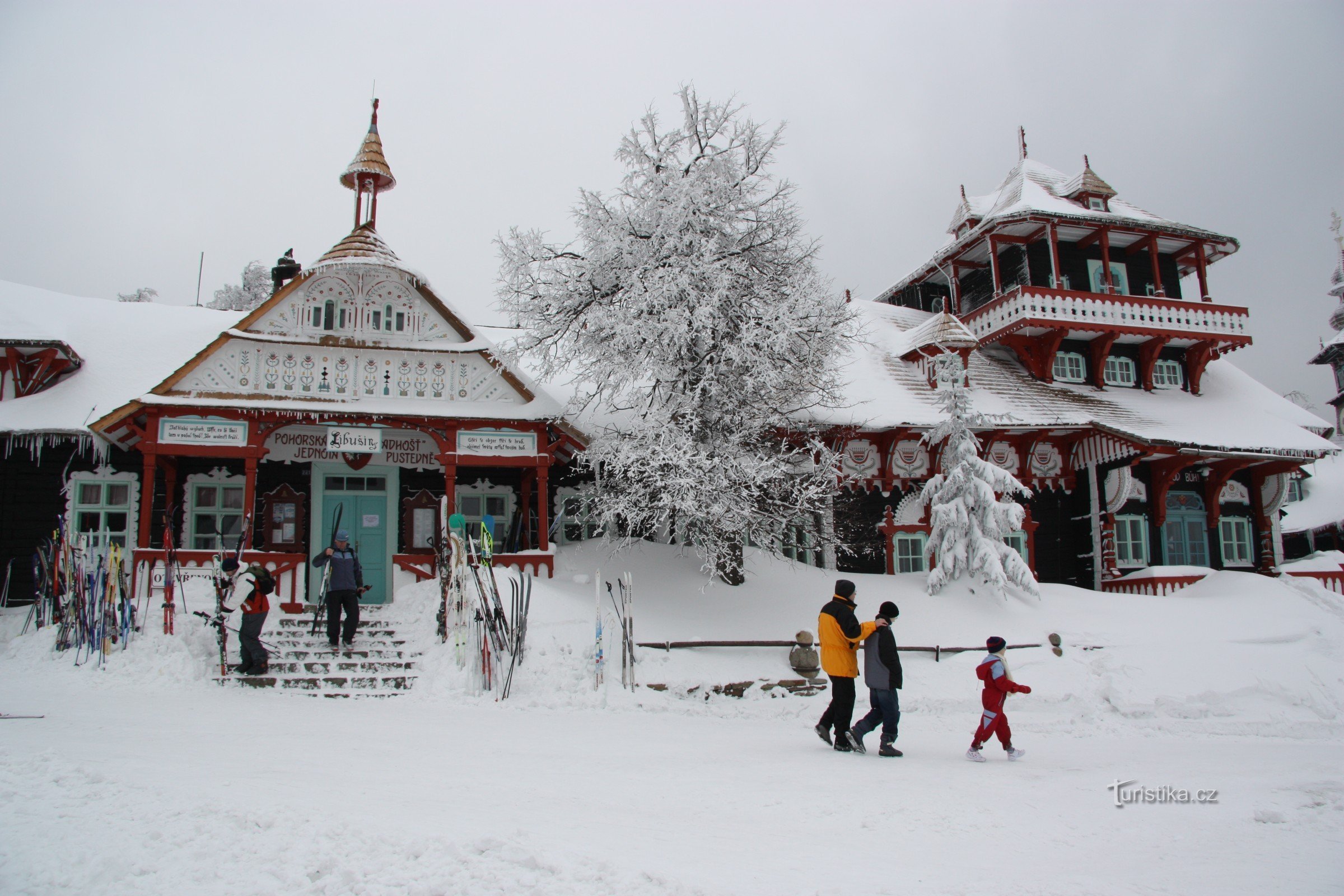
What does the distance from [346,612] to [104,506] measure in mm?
7112

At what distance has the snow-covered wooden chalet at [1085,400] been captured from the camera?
58.0 feet

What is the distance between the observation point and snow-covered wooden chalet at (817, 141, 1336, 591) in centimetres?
A: 1767

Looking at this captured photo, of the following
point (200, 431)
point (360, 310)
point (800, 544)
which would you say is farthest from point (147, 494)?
point (800, 544)

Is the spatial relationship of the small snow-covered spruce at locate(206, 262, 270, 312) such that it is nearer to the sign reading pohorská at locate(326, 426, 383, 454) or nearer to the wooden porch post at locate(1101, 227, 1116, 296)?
the sign reading pohorská at locate(326, 426, 383, 454)

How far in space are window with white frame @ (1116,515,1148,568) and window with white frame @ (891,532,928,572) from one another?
203 inches

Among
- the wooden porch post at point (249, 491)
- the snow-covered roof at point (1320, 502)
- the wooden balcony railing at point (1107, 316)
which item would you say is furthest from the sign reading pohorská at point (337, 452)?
the snow-covered roof at point (1320, 502)

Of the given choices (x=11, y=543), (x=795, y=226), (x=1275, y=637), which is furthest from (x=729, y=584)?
(x=11, y=543)

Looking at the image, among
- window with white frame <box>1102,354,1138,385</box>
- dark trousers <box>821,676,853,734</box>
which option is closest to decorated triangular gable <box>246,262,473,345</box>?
dark trousers <box>821,676,853,734</box>

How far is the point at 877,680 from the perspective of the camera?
710 cm

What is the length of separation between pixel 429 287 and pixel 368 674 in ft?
25.0

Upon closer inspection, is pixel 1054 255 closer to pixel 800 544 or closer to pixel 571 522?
pixel 800 544

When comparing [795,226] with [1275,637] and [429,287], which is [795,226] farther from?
[1275,637]

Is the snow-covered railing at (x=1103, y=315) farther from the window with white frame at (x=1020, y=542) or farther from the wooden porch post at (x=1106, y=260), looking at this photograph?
the window with white frame at (x=1020, y=542)

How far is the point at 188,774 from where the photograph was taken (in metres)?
5.18
